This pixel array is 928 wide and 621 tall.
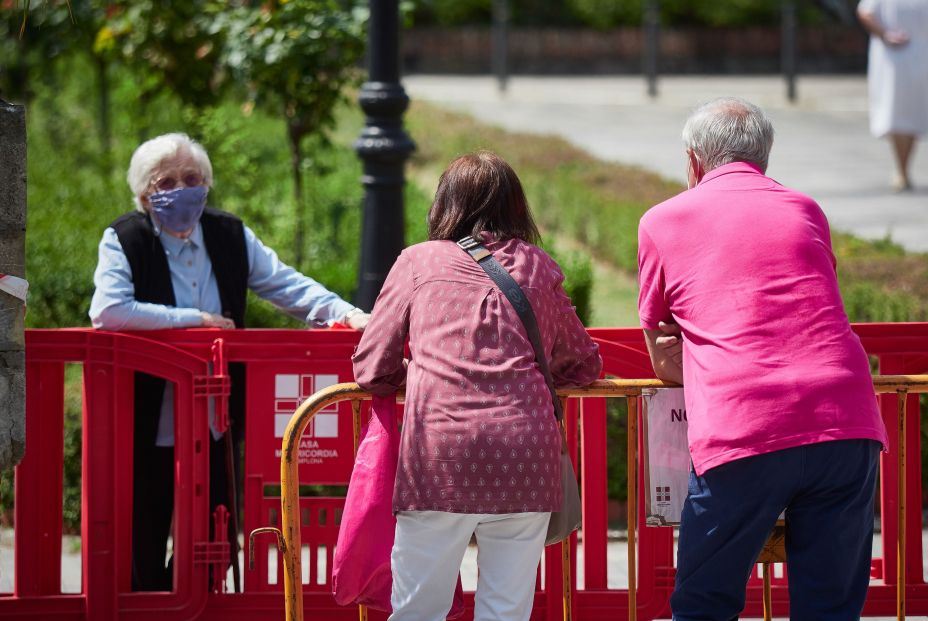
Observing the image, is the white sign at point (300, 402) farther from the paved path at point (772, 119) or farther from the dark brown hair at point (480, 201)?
the paved path at point (772, 119)

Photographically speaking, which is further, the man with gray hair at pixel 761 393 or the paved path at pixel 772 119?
the paved path at pixel 772 119

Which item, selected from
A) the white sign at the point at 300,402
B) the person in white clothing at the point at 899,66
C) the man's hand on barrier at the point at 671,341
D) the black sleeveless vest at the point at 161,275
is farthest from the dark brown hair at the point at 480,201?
the person in white clothing at the point at 899,66

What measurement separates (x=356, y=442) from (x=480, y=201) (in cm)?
108

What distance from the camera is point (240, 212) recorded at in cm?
1026

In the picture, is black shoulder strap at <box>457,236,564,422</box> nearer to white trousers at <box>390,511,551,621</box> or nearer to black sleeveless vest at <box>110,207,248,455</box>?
white trousers at <box>390,511,551,621</box>

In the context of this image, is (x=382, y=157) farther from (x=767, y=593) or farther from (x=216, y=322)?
(x=767, y=593)

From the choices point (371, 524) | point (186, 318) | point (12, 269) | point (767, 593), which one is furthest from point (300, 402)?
point (767, 593)

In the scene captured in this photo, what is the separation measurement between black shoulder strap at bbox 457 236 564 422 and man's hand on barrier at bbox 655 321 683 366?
0.36 m

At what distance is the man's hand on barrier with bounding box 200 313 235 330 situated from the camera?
471 cm

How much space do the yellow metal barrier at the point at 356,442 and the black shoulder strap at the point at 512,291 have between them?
0.51 m

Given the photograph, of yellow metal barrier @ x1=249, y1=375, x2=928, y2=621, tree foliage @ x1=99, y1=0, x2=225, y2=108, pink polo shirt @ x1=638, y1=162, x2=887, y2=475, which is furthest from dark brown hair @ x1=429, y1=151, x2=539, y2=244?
tree foliage @ x1=99, y1=0, x2=225, y2=108

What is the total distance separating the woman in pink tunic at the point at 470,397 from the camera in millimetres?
3518

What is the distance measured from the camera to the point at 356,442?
4410mm

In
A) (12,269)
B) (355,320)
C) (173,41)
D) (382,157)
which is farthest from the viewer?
(173,41)
